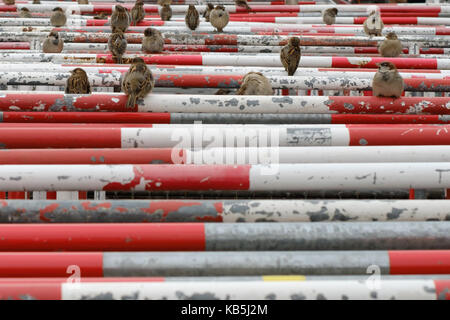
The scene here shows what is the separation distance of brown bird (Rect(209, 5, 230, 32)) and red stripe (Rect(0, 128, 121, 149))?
92.3 inches

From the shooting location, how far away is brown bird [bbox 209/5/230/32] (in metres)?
3.74

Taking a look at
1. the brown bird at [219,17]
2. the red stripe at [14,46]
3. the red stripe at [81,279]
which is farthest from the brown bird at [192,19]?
the red stripe at [81,279]

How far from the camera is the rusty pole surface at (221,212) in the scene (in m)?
1.36

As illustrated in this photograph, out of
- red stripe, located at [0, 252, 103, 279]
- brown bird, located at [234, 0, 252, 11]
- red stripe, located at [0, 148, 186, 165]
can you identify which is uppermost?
brown bird, located at [234, 0, 252, 11]

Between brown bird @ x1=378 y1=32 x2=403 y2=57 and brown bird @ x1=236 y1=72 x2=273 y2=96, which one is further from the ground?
brown bird @ x1=378 y1=32 x2=403 y2=57

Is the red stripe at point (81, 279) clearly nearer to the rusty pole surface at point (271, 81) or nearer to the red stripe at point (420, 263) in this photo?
the red stripe at point (420, 263)

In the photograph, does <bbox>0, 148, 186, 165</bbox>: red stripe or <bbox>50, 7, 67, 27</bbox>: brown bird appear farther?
<bbox>50, 7, 67, 27</bbox>: brown bird

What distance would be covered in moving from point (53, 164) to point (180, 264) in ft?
1.76

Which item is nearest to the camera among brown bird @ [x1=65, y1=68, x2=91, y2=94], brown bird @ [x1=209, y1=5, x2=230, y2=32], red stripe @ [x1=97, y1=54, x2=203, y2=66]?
brown bird @ [x1=65, y1=68, x2=91, y2=94]

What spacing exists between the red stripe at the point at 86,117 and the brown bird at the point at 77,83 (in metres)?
0.25

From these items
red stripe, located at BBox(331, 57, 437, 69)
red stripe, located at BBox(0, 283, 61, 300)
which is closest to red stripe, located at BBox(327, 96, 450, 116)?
red stripe, located at BBox(331, 57, 437, 69)

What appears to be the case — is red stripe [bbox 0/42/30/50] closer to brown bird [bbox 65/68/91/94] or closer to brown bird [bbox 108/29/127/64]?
brown bird [bbox 108/29/127/64]

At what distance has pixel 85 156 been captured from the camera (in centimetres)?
Answer: 152

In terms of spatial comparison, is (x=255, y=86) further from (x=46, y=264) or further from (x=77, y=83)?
(x=46, y=264)
